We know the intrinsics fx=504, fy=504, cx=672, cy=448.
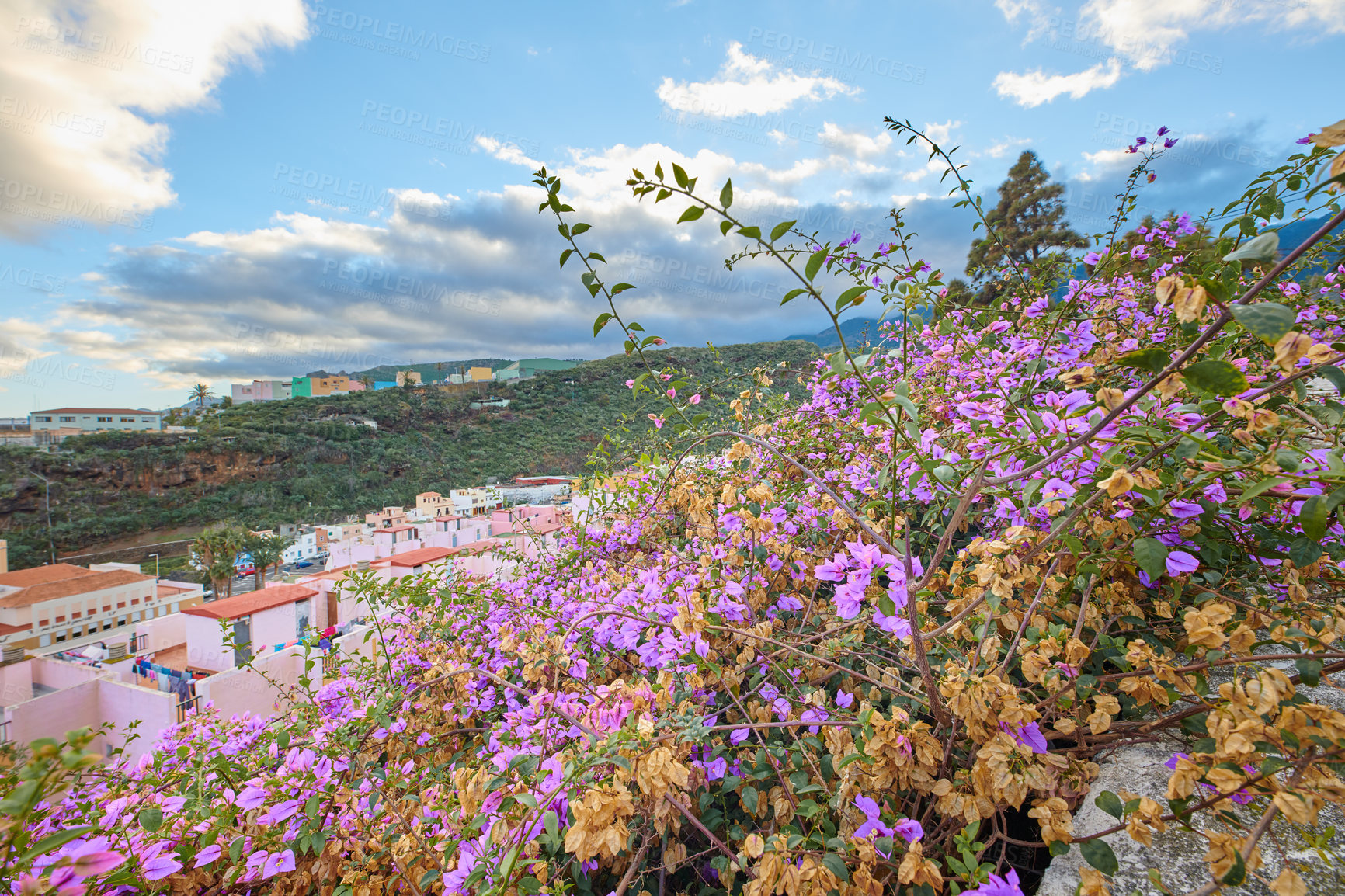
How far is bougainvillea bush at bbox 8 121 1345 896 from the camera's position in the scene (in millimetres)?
646

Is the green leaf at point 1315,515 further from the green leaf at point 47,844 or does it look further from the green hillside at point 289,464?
the green hillside at point 289,464

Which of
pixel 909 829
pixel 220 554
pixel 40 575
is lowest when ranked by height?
pixel 220 554

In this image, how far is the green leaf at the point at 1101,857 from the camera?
696mm

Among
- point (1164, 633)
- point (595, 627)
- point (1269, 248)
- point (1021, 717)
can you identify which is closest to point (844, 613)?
point (1021, 717)

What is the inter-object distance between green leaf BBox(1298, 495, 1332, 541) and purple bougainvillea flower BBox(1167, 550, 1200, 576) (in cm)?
35

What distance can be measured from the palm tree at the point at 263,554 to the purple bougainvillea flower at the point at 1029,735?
34218 millimetres

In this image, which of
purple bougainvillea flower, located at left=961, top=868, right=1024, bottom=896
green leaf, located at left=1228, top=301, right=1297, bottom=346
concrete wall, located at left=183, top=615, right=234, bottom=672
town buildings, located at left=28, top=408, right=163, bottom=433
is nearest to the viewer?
green leaf, located at left=1228, top=301, right=1297, bottom=346

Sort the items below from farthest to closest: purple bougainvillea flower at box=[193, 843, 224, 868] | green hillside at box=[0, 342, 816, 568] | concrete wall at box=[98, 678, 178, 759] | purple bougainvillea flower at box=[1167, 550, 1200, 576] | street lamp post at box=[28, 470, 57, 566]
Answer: green hillside at box=[0, 342, 816, 568] → street lamp post at box=[28, 470, 57, 566] → concrete wall at box=[98, 678, 178, 759] → purple bougainvillea flower at box=[193, 843, 224, 868] → purple bougainvillea flower at box=[1167, 550, 1200, 576]

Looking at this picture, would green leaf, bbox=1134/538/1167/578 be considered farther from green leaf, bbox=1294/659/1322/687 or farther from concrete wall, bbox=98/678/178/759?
concrete wall, bbox=98/678/178/759

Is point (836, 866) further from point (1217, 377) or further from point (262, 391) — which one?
point (262, 391)

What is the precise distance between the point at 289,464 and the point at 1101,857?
47874mm

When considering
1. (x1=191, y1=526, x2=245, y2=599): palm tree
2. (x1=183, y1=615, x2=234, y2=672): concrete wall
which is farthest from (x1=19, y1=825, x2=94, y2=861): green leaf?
(x1=191, y1=526, x2=245, y2=599): palm tree

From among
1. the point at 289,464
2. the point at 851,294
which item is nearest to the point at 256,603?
the point at 851,294

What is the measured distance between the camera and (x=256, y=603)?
37.9 feet
